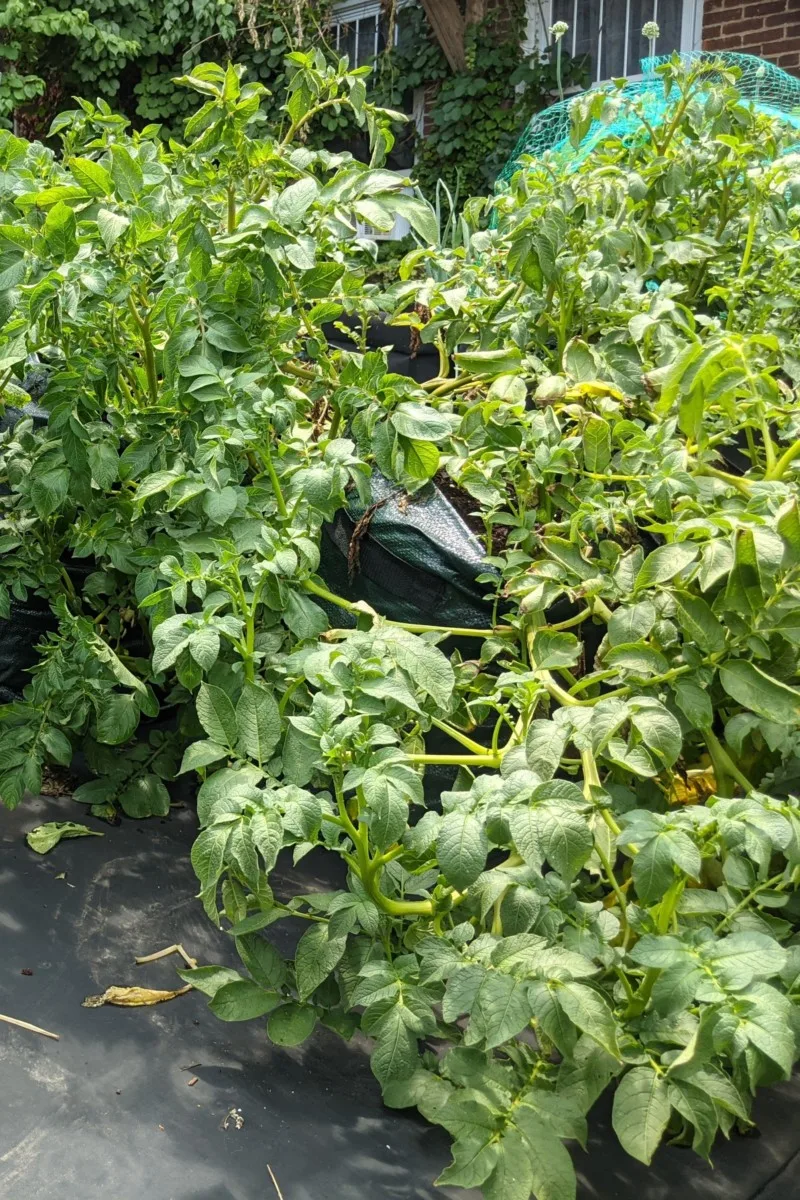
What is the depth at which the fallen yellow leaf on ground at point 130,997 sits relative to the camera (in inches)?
64.0

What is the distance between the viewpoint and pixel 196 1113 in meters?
1.43

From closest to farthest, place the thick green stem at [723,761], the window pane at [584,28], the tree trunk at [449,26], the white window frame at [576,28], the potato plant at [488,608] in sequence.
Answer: the potato plant at [488,608]
the thick green stem at [723,761]
the white window frame at [576,28]
the window pane at [584,28]
the tree trunk at [449,26]

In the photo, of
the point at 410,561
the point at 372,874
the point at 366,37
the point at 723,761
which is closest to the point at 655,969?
the point at 372,874

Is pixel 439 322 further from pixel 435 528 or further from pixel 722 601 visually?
pixel 722 601

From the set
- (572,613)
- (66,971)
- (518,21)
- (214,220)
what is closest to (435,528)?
(572,613)

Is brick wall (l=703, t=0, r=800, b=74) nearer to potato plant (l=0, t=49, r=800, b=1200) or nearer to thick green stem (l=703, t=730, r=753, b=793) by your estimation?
potato plant (l=0, t=49, r=800, b=1200)

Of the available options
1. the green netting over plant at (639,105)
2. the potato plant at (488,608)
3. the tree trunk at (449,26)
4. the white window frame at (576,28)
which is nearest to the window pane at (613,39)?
the white window frame at (576,28)

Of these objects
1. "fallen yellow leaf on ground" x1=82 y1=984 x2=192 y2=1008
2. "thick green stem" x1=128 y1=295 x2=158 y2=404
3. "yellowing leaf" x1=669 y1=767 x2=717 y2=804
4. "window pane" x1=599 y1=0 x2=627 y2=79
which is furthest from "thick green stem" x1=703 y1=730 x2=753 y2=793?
"window pane" x1=599 y1=0 x2=627 y2=79

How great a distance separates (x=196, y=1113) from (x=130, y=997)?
256mm

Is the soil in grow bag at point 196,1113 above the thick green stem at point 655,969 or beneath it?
beneath

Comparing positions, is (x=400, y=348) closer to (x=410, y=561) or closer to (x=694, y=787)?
(x=410, y=561)

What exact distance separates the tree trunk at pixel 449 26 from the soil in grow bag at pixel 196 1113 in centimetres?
732

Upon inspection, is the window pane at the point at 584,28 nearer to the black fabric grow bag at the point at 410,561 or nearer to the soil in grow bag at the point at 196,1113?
the black fabric grow bag at the point at 410,561

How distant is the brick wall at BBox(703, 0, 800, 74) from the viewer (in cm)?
622
